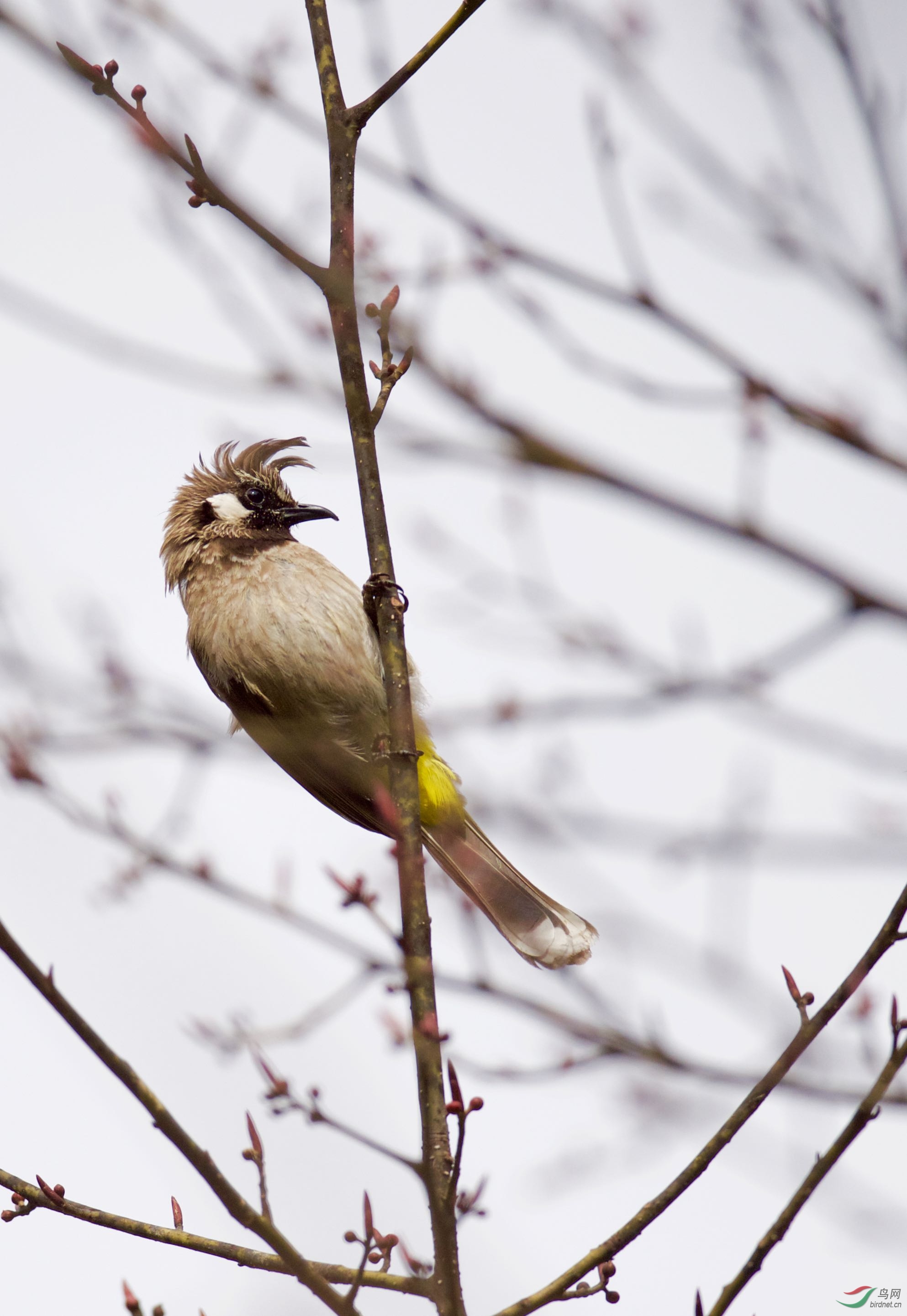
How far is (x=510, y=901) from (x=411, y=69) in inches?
114

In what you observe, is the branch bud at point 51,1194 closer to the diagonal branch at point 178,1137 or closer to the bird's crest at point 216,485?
the diagonal branch at point 178,1137

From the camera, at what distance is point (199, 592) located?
16.7 ft

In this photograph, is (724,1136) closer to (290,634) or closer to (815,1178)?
(815,1178)

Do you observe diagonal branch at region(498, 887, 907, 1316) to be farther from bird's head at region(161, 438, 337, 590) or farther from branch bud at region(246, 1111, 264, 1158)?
bird's head at region(161, 438, 337, 590)

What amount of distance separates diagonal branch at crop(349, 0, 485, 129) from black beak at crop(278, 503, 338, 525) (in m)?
2.35

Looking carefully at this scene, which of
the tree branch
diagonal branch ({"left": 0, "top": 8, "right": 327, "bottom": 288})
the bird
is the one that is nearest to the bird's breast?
the bird

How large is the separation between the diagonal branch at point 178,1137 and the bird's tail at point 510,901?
2431 millimetres

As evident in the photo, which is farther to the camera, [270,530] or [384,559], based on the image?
[270,530]

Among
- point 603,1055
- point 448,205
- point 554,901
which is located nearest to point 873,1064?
point 603,1055

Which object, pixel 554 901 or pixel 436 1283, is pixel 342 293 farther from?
pixel 554 901

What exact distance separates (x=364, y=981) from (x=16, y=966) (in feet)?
5.10

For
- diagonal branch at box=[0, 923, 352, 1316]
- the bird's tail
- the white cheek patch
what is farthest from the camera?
the white cheek patch

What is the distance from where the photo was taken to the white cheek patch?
534cm

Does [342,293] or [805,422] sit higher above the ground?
[342,293]
